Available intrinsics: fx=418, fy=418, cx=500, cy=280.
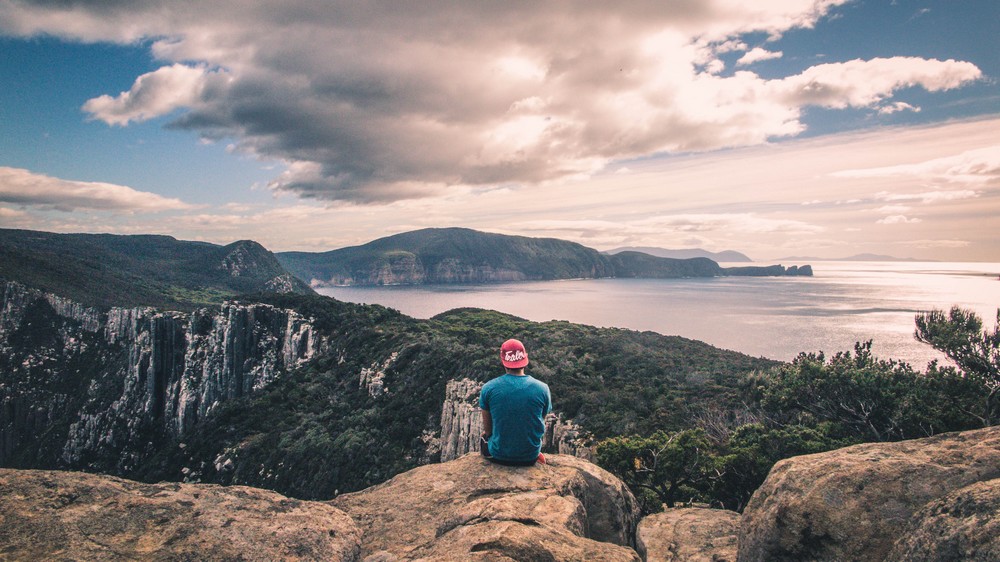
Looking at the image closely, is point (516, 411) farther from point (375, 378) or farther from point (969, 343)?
point (375, 378)

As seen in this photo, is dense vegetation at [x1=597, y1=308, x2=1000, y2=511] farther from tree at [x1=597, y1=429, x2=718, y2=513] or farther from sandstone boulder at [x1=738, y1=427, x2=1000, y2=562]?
sandstone boulder at [x1=738, y1=427, x2=1000, y2=562]

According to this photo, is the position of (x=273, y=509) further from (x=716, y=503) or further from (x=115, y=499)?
(x=716, y=503)

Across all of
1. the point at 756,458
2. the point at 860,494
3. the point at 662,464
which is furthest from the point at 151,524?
the point at 756,458

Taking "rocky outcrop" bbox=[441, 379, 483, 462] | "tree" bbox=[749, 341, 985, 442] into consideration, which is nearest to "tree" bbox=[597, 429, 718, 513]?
"tree" bbox=[749, 341, 985, 442]

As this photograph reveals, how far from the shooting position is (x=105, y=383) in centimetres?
7756

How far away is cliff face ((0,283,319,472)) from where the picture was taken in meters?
Answer: 66.5

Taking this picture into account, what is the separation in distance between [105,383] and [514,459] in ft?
338

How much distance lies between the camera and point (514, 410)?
22.0 ft

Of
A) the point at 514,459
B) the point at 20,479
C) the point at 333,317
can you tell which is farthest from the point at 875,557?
the point at 333,317

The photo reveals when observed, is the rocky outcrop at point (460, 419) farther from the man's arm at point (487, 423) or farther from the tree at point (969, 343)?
the tree at point (969, 343)

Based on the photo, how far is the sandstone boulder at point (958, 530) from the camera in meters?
3.76

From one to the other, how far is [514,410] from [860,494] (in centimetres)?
505

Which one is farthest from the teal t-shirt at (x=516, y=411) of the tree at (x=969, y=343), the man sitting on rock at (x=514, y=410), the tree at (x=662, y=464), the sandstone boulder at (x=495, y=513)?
the tree at (x=969, y=343)

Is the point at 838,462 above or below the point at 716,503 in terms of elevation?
above
